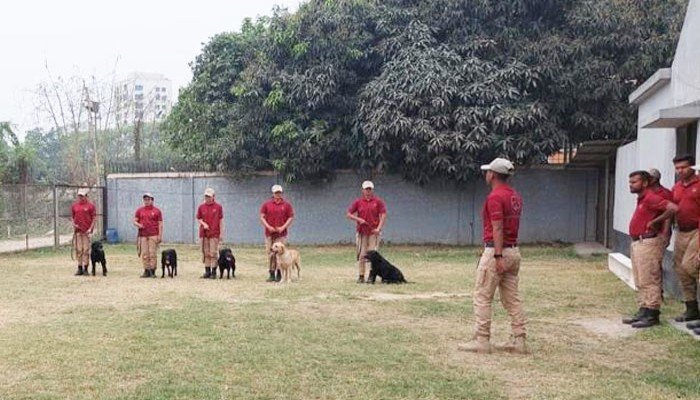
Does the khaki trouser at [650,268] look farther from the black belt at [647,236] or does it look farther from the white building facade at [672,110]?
the white building facade at [672,110]

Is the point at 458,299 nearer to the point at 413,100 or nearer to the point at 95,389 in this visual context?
the point at 95,389

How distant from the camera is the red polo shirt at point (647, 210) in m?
7.88

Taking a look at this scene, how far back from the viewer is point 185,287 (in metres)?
11.6

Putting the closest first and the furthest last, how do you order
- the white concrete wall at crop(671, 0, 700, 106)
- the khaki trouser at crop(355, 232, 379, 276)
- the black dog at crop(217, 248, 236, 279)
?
the white concrete wall at crop(671, 0, 700, 106)
the khaki trouser at crop(355, 232, 379, 276)
the black dog at crop(217, 248, 236, 279)

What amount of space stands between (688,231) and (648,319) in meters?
1.18

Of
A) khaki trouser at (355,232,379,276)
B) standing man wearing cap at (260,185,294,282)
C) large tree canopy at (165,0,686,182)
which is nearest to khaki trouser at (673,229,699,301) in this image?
khaki trouser at (355,232,379,276)

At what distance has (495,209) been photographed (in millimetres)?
6414

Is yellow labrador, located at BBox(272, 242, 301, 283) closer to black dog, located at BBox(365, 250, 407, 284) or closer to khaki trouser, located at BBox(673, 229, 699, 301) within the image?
black dog, located at BBox(365, 250, 407, 284)

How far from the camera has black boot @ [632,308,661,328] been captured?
7936mm

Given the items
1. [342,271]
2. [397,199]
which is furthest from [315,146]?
[342,271]

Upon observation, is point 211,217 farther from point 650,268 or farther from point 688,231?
point 688,231

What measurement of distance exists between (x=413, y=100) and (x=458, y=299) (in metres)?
8.93

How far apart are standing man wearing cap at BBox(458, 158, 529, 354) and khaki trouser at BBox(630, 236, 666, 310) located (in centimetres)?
210

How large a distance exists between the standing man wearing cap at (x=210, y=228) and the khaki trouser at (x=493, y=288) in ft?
24.2
